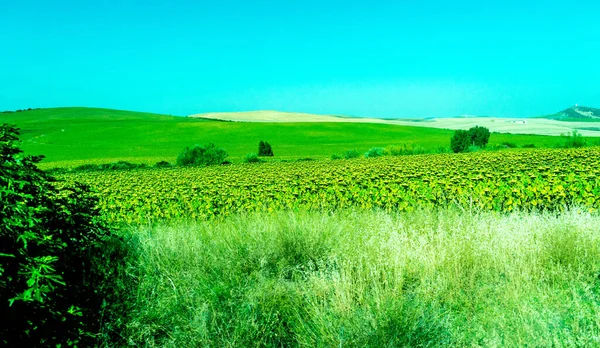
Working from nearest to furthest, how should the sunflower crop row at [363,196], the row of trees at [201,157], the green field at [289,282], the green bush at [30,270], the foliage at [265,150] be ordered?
the green bush at [30,270]
the green field at [289,282]
the sunflower crop row at [363,196]
the row of trees at [201,157]
the foliage at [265,150]

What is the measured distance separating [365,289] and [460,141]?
39968 mm

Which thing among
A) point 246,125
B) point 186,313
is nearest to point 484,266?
point 186,313

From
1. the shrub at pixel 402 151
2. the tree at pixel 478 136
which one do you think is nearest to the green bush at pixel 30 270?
the shrub at pixel 402 151

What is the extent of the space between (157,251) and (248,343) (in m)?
2.63

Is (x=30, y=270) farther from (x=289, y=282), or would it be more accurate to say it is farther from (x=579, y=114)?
(x=579, y=114)

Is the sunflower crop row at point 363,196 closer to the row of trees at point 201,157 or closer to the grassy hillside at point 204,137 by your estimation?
the row of trees at point 201,157

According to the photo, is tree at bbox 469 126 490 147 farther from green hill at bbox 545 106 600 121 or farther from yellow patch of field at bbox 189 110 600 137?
Result: green hill at bbox 545 106 600 121

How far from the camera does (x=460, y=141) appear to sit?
4288 centimetres

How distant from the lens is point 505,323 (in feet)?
14.7

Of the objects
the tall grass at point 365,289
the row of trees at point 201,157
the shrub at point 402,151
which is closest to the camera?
the tall grass at point 365,289

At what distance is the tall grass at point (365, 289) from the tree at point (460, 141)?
35401 mm

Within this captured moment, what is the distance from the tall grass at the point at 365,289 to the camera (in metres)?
4.32

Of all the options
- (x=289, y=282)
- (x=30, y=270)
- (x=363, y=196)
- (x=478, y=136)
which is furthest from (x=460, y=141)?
(x=30, y=270)

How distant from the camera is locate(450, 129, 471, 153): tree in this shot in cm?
4148
